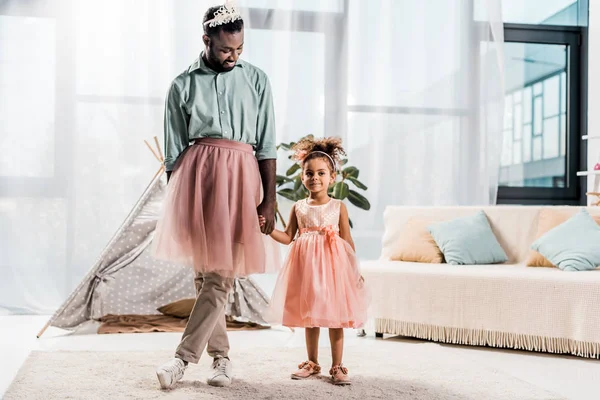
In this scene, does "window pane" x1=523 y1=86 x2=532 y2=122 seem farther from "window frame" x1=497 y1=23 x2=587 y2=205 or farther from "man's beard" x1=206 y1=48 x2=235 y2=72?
"man's beard" x1=206 y1=48 x2=235 y2=72

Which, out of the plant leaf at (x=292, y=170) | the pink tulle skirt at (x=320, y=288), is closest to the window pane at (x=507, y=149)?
the plant leaf at (x=292, y=170)

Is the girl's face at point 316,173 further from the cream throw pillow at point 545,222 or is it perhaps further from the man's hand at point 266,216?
the cream throw pillow at point 545,222

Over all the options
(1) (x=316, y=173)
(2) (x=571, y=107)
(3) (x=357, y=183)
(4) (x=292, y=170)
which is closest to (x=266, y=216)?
Result: (1) (x=316, y=173)

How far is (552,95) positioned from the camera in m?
5.48

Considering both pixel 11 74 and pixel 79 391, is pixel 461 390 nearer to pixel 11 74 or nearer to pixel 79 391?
pixel 79 391

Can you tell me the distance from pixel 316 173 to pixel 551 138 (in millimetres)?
3348

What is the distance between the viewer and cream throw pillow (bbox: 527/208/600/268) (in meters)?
3.79

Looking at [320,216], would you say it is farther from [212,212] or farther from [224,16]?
[224,16]

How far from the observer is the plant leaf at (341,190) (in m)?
4.68

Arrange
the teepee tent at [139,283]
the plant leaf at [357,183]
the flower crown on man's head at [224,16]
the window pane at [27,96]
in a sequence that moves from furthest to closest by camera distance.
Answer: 1. the plant leaf at [357,183]
2. the window pane at [27,96]
3. the teepee tent at [139,283]
4. the flower crown on man's head at [224,16]

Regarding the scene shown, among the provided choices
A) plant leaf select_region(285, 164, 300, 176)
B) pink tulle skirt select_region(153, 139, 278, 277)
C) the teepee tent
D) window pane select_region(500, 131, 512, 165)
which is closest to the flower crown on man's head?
pink tulle skirt select_region(153, 139, 278, 277)

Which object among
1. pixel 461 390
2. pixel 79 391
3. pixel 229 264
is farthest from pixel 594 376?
pixel 79 391

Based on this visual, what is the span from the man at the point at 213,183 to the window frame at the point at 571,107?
11.3ft

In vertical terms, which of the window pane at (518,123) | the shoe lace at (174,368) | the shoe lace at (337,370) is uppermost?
the window pane at (518,123)
